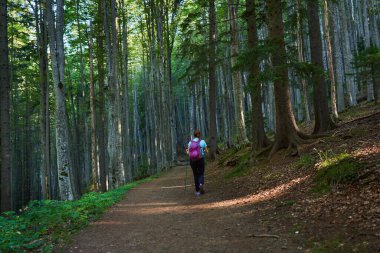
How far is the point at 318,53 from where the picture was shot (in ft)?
38.3

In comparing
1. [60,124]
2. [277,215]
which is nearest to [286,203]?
[277,215]

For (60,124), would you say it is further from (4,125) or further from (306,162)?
(306,162)

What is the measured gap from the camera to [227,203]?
298 inches

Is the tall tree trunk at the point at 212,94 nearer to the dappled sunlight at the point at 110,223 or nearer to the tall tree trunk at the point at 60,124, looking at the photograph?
the tall tree trunk at the point at 60,124

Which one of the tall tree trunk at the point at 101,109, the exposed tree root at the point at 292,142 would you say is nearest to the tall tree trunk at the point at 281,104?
the exposed tree root at the point at 292,142

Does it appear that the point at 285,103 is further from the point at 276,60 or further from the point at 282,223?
the point at 282,223

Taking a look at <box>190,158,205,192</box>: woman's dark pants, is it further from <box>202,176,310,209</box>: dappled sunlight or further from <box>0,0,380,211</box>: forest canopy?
<box>0,0,380,211</box>: forest canopy

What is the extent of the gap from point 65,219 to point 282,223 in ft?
15.7

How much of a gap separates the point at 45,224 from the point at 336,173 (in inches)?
233

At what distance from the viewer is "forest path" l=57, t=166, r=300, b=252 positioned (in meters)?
4.49

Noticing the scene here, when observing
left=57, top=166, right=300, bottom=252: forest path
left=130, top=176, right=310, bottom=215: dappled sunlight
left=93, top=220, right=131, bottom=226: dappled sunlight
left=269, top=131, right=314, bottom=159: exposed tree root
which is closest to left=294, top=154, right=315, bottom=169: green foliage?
left=130, top=176, right=310, bottom=215: dappled sunlight

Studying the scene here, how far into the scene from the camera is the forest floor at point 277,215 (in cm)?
411

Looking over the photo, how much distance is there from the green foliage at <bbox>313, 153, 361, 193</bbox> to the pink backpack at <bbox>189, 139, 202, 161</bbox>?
385 centimetres

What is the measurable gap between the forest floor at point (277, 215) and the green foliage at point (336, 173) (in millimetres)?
21
